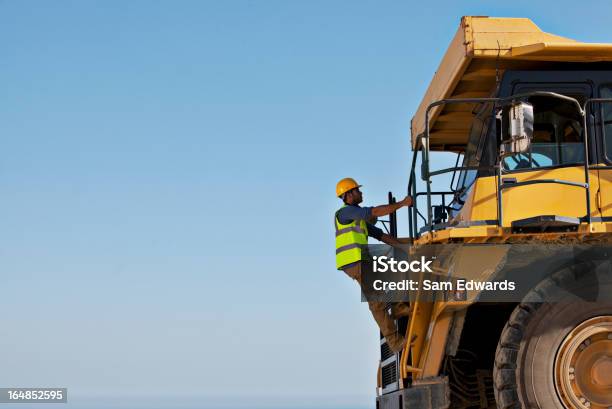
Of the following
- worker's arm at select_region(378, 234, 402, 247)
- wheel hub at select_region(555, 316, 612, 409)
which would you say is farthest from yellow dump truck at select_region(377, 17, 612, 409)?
worker's arm at select_region(378, 234, 402, 247)

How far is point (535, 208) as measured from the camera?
9.48 metres

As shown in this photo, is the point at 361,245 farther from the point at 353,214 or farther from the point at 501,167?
the point at 501,167

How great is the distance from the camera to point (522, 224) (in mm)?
9188

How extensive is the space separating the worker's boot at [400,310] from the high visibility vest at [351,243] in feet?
2.08

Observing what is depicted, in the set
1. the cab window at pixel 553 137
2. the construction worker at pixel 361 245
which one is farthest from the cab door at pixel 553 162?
the construction worker at pixel 361 245

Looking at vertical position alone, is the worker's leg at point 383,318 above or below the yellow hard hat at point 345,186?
below

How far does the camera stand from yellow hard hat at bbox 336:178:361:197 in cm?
1156

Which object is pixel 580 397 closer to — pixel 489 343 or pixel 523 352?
pixel 523 352

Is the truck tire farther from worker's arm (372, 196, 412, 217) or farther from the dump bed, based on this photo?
the dump bed

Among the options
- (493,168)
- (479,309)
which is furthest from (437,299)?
(493,168)

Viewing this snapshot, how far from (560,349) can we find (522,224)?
1.27 metres

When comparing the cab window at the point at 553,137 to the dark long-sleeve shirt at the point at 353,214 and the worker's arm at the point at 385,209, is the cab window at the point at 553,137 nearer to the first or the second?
the worker's arm at the point at 385,209

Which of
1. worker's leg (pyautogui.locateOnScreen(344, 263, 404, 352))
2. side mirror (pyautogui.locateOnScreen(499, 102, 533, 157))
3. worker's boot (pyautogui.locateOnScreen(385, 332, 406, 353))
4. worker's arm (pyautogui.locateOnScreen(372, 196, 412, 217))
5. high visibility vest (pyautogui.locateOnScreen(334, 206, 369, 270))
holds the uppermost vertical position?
side mirror (pyautogui.locateOnScreen(499, 102, 533, 157))

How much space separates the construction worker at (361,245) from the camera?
11.0 metres
